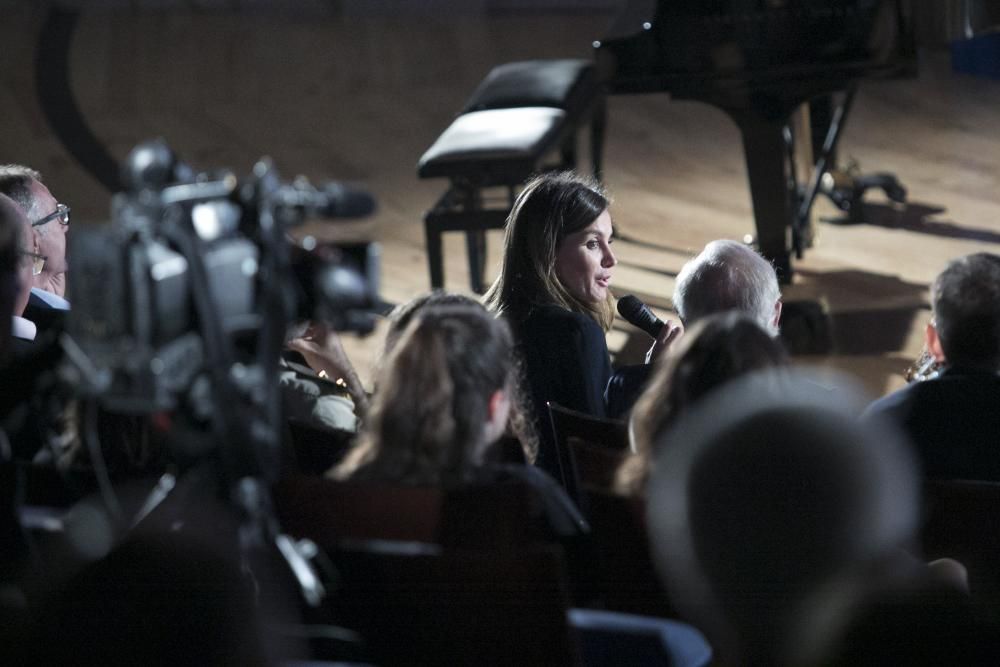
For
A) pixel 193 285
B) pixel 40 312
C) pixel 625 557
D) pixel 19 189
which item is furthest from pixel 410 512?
pixel 19 189

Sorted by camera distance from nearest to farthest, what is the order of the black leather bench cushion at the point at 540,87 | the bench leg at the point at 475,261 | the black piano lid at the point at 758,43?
the black piano lid at the point at 758,43
the black leather bench cushion at the point at 540,87
the bench leg at the point at 475,261

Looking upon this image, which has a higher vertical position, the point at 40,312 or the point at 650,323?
the point at 40,312

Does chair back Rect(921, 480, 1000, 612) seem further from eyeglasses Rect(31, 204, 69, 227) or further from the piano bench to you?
the piano bench

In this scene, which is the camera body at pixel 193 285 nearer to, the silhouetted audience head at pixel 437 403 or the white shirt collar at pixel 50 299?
the silhouetted audience head at pixel 437 403

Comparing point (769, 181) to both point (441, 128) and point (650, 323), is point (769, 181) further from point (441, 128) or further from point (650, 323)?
point (441, 128)

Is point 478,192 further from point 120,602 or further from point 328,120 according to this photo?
point 120,602

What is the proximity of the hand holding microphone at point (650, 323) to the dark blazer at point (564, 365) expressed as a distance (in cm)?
A: 7

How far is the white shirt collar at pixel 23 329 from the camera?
7.77 ft

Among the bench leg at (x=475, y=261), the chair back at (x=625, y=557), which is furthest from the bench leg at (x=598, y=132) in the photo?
the chair back at (x=625, y=557)

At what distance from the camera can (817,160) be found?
5551 mm

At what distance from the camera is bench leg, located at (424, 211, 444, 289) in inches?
174

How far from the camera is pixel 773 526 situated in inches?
69.4

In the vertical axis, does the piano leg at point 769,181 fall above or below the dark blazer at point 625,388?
below

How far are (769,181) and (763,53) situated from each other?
454mm
